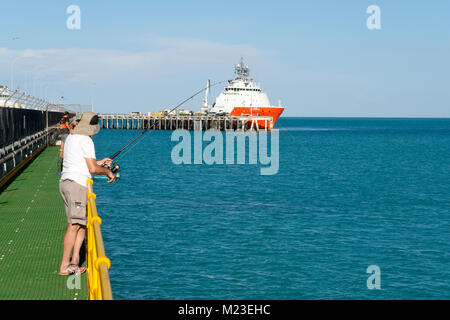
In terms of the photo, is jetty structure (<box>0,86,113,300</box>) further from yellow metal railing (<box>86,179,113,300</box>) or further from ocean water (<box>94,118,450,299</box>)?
ocean water (<box>94,118,450,299</box>)

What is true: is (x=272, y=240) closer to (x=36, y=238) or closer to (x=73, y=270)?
(x=36, y=238)

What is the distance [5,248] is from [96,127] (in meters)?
4.31

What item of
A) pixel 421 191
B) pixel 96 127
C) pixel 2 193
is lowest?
pixel 421 191

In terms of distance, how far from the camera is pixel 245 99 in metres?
117

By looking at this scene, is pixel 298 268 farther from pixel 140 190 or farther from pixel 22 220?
pixel 140 190

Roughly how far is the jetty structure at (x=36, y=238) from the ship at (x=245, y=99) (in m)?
92.1

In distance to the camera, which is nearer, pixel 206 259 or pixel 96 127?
pixel 96 127

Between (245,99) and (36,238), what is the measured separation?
10739cm

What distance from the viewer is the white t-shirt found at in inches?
287

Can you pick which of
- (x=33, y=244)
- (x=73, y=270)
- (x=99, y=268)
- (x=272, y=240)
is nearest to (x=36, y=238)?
(x=33, y=244)

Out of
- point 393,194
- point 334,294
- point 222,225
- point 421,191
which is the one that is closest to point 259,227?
point 222,225

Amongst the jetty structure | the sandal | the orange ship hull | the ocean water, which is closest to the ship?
the orange ship hull

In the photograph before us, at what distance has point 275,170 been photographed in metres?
50.1

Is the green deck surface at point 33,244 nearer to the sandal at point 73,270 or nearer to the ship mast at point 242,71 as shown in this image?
the sandal at point 73,270
